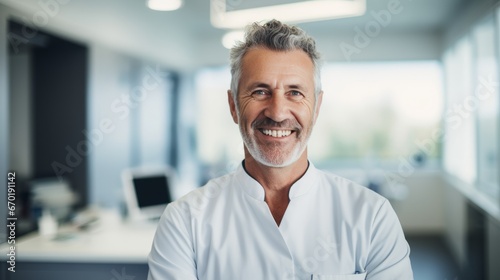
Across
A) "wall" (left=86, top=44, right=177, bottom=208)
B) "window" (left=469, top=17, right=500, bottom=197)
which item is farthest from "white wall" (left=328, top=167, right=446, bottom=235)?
"wall" (left=86, top=44, right=177, bottom=208)

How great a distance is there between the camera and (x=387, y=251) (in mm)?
1073

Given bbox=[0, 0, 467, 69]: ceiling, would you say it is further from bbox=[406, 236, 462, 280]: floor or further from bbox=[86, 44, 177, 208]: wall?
bbox=[406, 236, 462, 280]: floor

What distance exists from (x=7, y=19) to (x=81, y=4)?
0.68 m

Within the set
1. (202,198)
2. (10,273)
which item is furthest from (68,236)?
(202,198)

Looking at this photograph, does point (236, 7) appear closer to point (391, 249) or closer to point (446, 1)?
point (391, 249)

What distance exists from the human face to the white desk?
1.08 meters

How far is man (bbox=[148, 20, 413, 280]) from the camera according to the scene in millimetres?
1106

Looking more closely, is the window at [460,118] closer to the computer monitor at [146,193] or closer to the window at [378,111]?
the window at [378,111]

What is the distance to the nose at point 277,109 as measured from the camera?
1.12 meters

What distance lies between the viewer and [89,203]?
9.75 feet

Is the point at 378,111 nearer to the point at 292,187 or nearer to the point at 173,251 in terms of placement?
the point at 292,187

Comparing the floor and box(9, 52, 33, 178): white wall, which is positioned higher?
box(9, 52, 33, 178): white wall

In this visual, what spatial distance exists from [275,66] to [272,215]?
40 cm

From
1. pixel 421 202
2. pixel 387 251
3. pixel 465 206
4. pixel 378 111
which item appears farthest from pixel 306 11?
pixel 378 111
